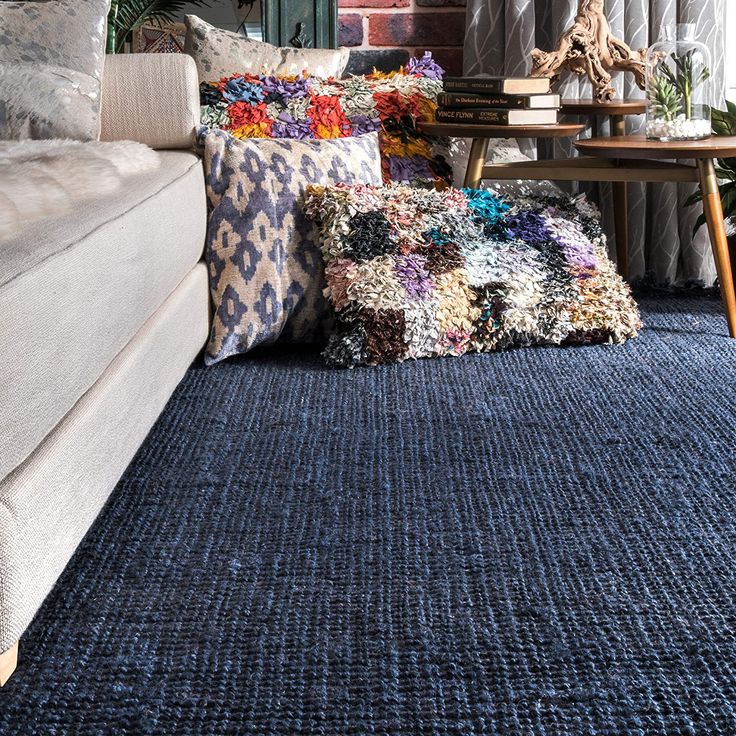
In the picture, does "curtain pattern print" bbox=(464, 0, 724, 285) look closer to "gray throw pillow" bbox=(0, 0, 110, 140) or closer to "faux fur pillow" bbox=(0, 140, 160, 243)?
"gray throw pillow" bbox=(0, 0, 110, 140)

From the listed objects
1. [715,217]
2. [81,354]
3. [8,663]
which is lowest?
[8,663]

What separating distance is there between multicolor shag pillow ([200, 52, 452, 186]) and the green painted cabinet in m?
0.41

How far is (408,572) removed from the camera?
3.78 feet

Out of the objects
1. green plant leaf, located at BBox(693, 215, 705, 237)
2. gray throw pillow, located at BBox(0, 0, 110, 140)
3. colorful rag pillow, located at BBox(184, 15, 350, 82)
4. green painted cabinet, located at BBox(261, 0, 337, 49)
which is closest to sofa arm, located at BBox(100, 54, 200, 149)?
gray throw pillow, located at BBox(0, 0, 110, 140)

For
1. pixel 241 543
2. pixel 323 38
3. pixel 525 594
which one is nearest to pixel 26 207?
pixel 241 543

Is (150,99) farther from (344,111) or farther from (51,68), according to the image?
(344,111)

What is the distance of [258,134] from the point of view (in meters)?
2.26

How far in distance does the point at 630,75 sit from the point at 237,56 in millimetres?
1110

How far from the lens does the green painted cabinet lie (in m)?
2.78

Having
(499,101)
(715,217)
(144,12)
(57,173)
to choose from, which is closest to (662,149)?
(715,217)

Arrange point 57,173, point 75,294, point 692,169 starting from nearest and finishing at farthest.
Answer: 1. point 75,294
2. point 57,173
3. point 692,169

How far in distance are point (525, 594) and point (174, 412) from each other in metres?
0.83

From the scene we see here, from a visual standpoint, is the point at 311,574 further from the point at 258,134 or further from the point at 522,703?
the point at 258,134

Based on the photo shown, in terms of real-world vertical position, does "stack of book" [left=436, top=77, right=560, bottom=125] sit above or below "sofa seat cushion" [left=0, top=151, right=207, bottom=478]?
above
